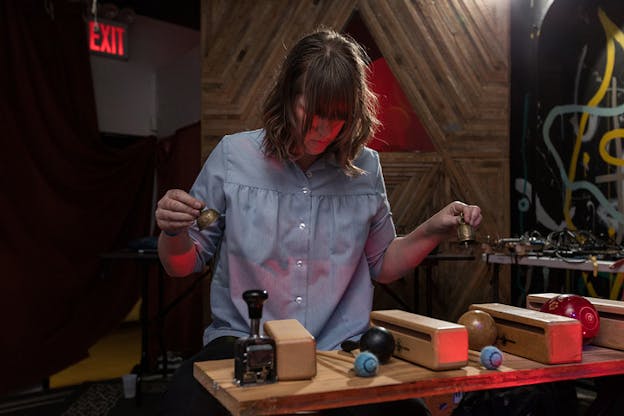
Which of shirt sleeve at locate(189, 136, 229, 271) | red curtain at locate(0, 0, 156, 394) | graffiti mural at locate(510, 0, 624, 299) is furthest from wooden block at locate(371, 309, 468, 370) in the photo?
red curtain at locate(0, 0, 156, 394)

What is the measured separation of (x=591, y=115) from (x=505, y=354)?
12.0 ft

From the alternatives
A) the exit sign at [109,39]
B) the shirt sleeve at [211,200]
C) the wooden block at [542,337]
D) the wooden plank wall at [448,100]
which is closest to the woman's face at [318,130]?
the shirt sleeve at [211,200]

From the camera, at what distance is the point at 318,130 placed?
5.11 feet

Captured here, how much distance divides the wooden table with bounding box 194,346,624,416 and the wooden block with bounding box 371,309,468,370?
2 cm

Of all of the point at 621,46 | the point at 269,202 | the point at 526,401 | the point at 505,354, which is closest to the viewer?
the point at 505,354

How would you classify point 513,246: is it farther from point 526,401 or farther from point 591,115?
point 526,401

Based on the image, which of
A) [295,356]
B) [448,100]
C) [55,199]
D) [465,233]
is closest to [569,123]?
[448,100]

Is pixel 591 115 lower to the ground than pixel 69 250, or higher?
higher

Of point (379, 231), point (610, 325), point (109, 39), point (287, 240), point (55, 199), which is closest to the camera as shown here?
point (610, 325)

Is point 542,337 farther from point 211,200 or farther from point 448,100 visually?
point 448,100

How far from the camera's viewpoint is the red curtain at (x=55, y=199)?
15.2 ft

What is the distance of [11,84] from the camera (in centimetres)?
477

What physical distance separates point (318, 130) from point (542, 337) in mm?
760

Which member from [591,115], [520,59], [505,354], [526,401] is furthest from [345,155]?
[520,59]
